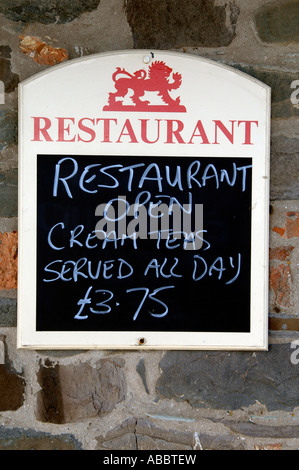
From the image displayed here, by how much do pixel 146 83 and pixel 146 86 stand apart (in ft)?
0.03

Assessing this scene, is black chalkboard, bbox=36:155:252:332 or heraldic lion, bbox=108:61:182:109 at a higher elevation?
heraldic lion, bbox=108:61:182:109

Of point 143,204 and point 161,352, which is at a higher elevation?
point 143,204

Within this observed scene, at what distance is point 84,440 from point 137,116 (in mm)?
1138

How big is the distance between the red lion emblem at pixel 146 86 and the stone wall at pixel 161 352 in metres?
0.10

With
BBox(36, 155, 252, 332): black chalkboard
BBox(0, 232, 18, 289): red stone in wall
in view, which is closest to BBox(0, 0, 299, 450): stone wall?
BBox(0, 232, 18, 289): red stone in wall

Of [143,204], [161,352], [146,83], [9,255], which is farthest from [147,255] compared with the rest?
[146,83]

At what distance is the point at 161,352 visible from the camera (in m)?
1.60

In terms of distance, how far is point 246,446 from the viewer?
1613 mm

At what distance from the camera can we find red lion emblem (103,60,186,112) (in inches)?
60.8

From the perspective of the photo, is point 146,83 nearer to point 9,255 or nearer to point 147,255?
point 147,255

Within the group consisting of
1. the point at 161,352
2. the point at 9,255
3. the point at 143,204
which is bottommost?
the point at 161,352

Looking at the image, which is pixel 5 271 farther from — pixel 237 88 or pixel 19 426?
pixel 237 88

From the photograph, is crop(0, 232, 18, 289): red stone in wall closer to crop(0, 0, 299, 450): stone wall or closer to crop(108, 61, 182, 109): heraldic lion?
crop(0, 0, 299, 450): stone wall
